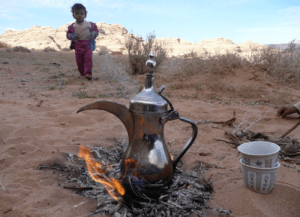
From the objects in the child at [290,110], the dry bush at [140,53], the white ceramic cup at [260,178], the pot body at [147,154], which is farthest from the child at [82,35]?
the white ceramic cup at [260,178]

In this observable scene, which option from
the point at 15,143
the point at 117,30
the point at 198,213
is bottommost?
the point at 198,213

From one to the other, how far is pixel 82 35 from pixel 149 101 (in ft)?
20.0

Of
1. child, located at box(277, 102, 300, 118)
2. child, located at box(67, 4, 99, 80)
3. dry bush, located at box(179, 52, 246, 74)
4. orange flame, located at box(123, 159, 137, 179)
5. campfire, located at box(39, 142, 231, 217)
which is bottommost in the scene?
campfire, located at box(39, 142, 231, 217)

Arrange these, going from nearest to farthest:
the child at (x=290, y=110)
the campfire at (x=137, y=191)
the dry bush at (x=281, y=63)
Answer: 1. the campfire at (x=137, y=191)
2. the child at (x=290, y=110)
3. the dry bush at (x=281, y=63)

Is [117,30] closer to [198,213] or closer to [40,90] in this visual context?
[40,90]

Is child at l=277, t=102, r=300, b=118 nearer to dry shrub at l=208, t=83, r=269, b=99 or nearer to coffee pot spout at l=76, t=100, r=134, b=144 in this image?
dry shrub at l=208, t=83, r=269, b=99

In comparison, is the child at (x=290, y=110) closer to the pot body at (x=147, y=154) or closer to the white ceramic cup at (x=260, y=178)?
the white ceramic cup at (x=260, y=178)

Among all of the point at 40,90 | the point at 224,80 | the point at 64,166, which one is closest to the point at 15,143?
the point at 64,166

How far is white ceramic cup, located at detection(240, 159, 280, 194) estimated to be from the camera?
157cm

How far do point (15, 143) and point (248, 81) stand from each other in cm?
641

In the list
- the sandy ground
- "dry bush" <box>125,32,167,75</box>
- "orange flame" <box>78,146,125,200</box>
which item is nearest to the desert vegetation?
"dry bush" <box>125,32,167,75</box>

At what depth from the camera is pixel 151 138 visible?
4.98ft

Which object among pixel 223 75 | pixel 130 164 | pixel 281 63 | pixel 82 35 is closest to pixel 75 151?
pixel 130 164

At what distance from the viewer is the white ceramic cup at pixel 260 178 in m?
1.57
